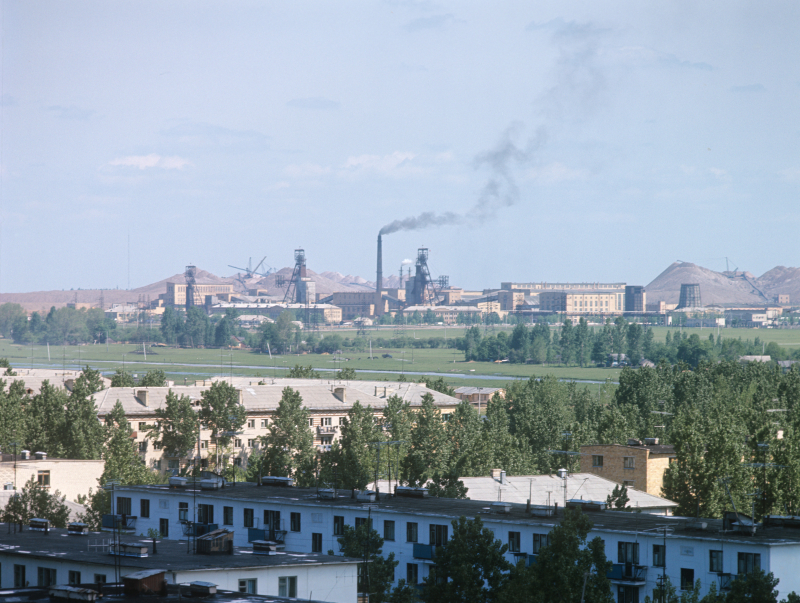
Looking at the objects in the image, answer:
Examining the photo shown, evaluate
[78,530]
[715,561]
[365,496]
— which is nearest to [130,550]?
[78,530]

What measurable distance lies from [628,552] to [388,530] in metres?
6.34

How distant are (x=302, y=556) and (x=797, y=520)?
1203 cm

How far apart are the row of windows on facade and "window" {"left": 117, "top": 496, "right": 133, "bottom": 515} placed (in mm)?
10680

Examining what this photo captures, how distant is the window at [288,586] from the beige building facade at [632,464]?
2313 centimetres

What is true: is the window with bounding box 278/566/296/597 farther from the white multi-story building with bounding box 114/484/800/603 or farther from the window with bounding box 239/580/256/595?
the white multi-story building with bounding box 114/484/800/603

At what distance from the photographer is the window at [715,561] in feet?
80.6

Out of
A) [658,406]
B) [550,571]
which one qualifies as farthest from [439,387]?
[550,571]

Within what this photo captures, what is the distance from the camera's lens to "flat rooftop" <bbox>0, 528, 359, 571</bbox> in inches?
835

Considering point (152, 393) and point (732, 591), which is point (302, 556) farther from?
point (152, 393)

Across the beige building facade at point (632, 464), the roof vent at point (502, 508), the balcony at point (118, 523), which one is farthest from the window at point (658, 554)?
the beige building facade at point (632, 464)

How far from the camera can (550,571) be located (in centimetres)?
2028

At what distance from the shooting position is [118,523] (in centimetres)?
2733

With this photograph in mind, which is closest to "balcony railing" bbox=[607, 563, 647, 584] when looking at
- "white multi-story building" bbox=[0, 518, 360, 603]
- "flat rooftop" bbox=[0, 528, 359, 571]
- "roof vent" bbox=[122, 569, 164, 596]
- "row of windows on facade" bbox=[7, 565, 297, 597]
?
"flat rooftop" bbox=[0, 528, 359, 571]

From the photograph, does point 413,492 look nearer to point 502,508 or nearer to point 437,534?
point 502,508
